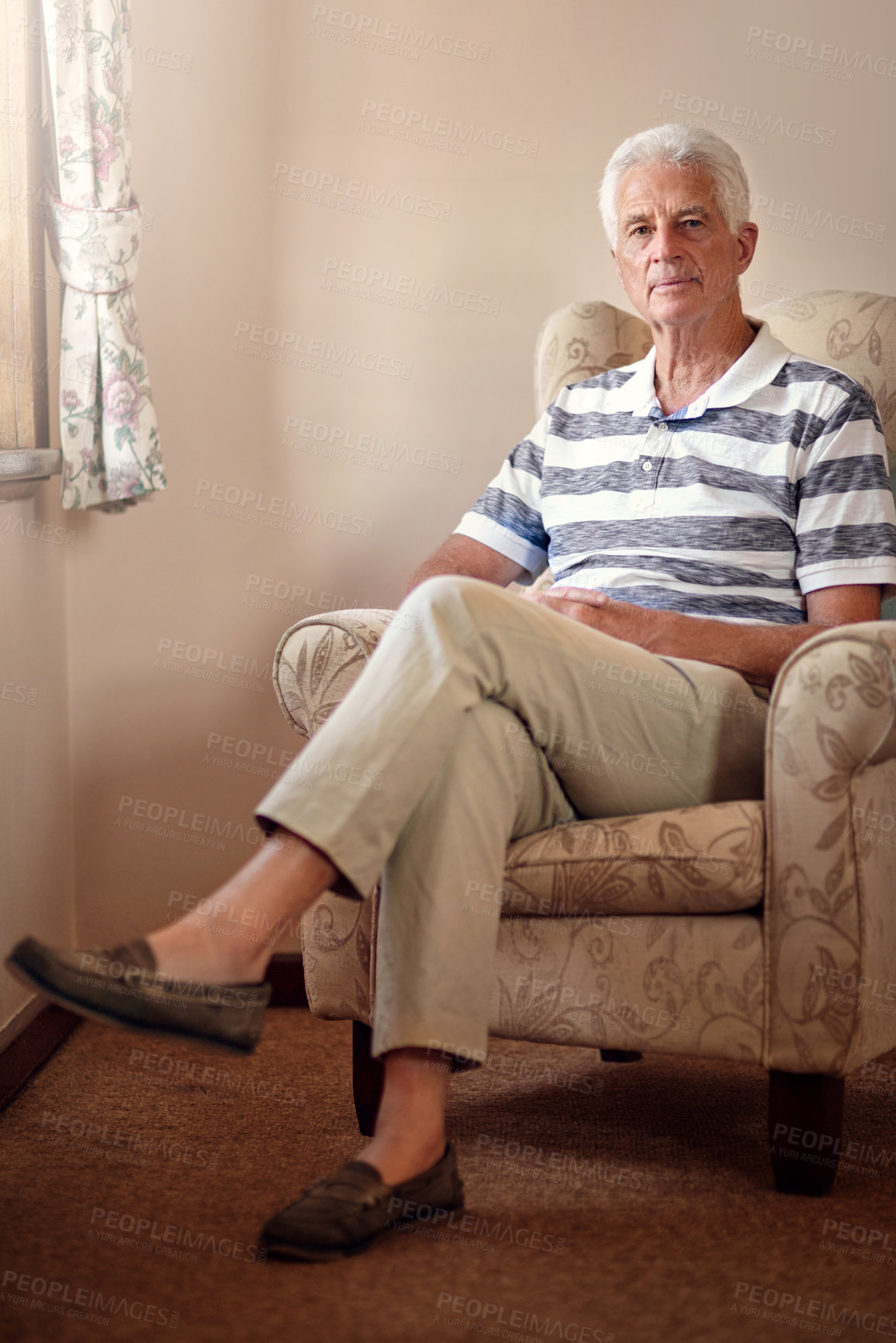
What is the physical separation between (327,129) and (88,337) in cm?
62

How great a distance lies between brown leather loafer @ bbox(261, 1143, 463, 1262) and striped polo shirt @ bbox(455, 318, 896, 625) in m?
0.81

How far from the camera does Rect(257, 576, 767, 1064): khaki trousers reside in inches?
42.6

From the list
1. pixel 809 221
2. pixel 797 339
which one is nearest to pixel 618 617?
pixel 797 339

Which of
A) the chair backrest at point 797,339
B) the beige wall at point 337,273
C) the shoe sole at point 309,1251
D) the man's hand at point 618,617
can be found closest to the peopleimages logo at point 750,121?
the beige wall at point 337,273

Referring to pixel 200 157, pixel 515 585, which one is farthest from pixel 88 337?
pixel 515 585

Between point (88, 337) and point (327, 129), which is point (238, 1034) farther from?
point (327, 129)

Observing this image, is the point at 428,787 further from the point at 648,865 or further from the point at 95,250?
the point at 95,250

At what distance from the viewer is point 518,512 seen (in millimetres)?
1766

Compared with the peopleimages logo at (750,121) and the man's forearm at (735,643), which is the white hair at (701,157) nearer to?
the peopleimages logo at (750,121)

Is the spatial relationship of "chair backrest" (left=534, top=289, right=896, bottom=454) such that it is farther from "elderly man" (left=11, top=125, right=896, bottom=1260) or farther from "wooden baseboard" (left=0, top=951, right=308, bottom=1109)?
"wooden baseboard" (left=0, top=951, right=308, bottom=1109)

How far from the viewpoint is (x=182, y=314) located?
2.02m

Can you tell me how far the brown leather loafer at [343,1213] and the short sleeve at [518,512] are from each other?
957mm

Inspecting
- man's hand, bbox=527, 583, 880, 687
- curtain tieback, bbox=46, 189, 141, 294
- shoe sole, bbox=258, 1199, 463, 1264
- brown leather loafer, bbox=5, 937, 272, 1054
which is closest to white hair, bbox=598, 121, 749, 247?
man's hand, bbox=527, 583, 880, 687

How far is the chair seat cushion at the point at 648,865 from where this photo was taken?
1.20 m
